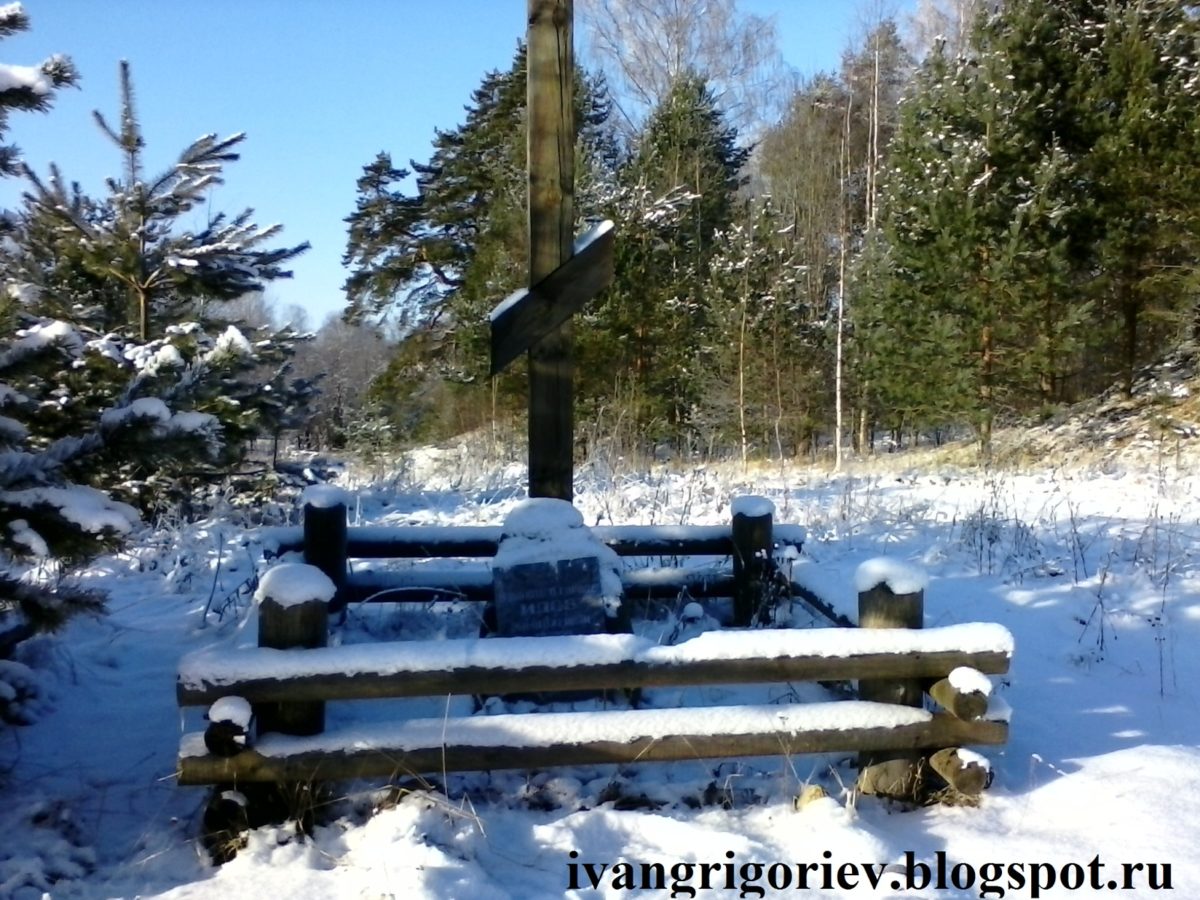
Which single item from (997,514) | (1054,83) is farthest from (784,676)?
(1054,83)

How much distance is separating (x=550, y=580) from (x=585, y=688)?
869mm

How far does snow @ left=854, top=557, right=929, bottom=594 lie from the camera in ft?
10.8

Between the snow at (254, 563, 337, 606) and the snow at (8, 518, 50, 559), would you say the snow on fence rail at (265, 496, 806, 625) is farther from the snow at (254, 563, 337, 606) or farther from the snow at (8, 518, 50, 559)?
the snow at (8, 518, 50, 559)

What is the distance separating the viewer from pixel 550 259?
14.5 feet

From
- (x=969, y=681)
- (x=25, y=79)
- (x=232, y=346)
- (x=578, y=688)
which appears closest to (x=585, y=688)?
(x=578, y=688)

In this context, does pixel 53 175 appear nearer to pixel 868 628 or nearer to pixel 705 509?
pixel 705 509

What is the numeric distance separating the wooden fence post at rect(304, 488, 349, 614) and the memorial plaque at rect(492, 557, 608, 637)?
4.08ft

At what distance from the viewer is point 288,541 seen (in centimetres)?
499

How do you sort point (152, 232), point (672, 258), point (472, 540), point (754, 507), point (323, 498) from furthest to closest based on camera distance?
point (672, 258), point (152, 232), point (472, 540), point (754, 507), point (323, 498)

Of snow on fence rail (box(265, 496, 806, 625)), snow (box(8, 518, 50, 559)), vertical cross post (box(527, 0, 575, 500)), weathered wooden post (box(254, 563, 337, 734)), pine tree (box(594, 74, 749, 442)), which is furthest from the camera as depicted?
pine tree (box(594, 74, 749, 442))

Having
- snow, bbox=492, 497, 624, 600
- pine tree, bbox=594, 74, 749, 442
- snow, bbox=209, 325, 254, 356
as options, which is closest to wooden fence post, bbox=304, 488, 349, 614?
→ snow, bbox=492, 497, 624, 600

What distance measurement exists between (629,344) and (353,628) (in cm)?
1433

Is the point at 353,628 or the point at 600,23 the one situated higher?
the point at 600,23

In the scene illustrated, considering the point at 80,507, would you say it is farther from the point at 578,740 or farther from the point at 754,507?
the point at 754,507
